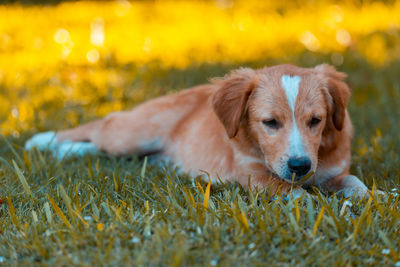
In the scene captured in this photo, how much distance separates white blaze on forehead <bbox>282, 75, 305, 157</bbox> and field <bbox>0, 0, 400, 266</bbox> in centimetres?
36

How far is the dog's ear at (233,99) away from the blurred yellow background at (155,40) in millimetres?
2648

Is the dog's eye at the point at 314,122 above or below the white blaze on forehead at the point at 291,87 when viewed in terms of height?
below

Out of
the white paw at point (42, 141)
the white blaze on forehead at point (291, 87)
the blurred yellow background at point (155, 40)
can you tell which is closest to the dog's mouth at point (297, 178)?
the white blaze on forehead at point (291, 87)

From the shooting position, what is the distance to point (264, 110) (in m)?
3.84

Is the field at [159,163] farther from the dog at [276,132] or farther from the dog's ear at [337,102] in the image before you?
the dog's ear at [337,102]

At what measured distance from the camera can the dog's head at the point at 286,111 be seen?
362 cm

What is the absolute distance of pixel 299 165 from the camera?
354 centimetres

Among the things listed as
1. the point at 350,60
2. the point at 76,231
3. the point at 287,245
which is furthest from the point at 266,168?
the point at 350,60

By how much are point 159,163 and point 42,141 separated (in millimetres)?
1311

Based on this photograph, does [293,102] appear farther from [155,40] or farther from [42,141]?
[155,40]

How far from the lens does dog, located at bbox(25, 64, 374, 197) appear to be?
3670 millimetres

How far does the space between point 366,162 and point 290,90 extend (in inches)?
57.0

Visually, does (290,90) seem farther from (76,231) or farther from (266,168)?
(76,231)

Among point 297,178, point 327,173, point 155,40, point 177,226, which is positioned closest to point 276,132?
point 297,178
